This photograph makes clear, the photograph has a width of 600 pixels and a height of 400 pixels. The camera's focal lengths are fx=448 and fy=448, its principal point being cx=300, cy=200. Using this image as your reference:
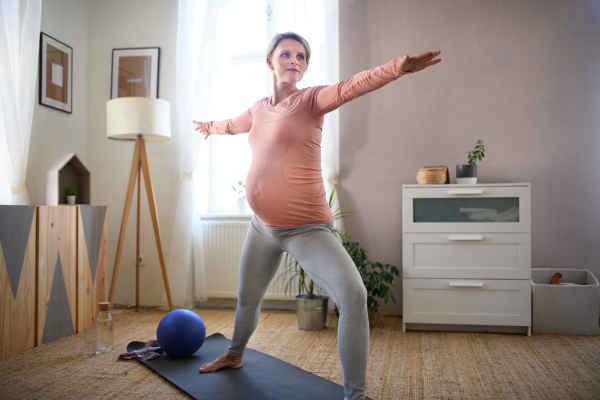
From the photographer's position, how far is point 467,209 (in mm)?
2844

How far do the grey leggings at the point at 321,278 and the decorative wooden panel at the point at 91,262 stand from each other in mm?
1318

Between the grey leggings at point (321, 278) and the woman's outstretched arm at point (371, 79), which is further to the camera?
the grey leggings at point (321, 278)

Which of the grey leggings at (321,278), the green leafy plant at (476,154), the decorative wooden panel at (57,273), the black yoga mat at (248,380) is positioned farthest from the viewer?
the green leafy plant at (476,154)

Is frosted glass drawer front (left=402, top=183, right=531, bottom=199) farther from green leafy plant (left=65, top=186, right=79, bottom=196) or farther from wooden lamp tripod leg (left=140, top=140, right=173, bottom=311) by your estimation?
green leafy plant (left=65, top=186, right=79, bottom=196)

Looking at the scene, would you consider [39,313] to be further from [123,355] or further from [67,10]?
[67,10]

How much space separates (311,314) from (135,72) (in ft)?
7.83

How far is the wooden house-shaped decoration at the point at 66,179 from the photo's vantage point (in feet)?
9.00

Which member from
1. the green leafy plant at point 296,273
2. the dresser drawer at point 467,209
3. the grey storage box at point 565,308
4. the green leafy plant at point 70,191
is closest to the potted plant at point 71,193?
the green leafy plant at point 70,191

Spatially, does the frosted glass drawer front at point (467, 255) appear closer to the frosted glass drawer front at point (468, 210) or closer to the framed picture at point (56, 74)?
the frosted glass drawer front at point (468, 210)

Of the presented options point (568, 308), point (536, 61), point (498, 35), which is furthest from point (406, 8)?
point (568, 308)

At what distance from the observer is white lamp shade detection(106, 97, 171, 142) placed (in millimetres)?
3043

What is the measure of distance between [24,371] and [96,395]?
52 cm

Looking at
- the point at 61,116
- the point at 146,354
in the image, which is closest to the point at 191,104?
the point at 61,116

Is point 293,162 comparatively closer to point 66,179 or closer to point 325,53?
point 325,53
